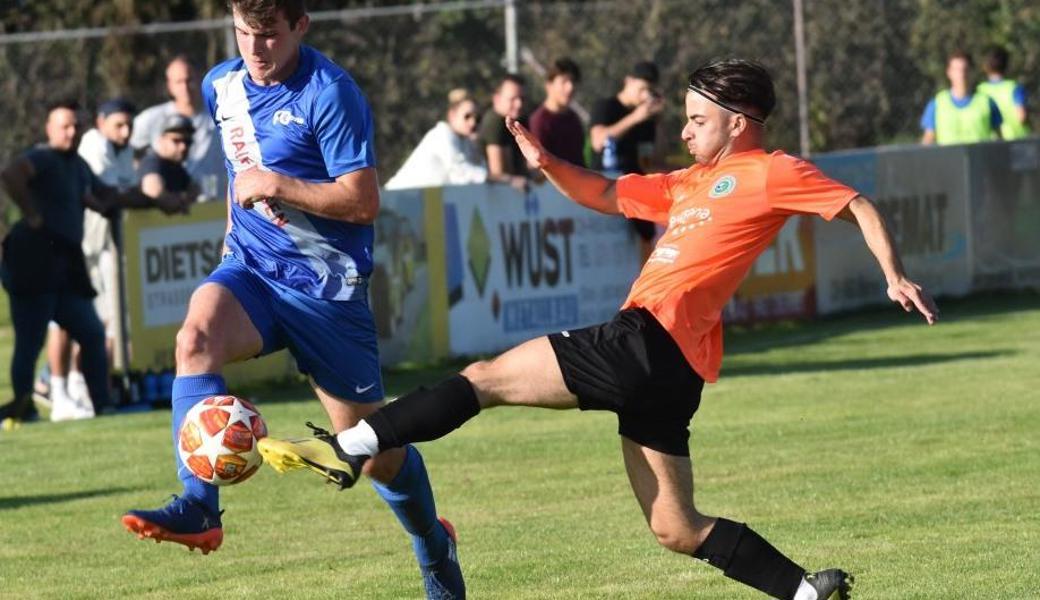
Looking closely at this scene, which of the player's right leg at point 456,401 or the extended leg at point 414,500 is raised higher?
the player's right leg at point 456,401

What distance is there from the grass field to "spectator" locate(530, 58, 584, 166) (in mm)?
2510

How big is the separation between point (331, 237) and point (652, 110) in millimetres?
A: 9806

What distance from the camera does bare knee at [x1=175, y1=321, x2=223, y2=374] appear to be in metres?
6.80

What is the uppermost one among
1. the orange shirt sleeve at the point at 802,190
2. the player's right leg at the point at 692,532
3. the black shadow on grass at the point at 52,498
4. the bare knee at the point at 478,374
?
the orange shirt sleeve at the point at 802,190

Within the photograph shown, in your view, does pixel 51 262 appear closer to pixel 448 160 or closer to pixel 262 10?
pixel 448 160

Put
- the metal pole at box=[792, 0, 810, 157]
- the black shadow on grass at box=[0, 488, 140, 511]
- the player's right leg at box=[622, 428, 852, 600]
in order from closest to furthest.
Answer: the player's right leg at box=[622, 428, 852, 600] → the black shadow on grass at box=[0, 488, 140, 511] → the metal pole at box=[792, 0, 810, 157]

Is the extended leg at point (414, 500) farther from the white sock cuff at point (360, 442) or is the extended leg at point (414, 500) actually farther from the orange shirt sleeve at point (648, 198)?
the orange shirt sleeve at point (648, 198)

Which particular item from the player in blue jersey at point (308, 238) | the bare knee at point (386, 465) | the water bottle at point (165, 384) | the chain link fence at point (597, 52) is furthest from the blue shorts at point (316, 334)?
the chain link fence at point (597, 52)

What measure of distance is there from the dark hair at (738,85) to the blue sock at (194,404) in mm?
1834

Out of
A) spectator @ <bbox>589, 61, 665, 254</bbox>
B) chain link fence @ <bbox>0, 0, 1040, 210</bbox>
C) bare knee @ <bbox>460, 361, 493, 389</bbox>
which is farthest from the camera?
chain link fence @ <bbox>0, 0, 1040, 210</bbox>

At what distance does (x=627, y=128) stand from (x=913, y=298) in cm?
1100

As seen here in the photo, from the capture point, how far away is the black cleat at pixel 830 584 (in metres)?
6.55

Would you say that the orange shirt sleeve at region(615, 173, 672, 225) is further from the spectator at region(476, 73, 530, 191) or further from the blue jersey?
the spectator at region(476, 73, 530, 191)

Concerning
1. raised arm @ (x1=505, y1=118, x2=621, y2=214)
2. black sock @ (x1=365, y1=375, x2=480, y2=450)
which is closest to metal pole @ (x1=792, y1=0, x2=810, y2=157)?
raised arm @ (x1=505, y1=118, x2=621, y2=214)
